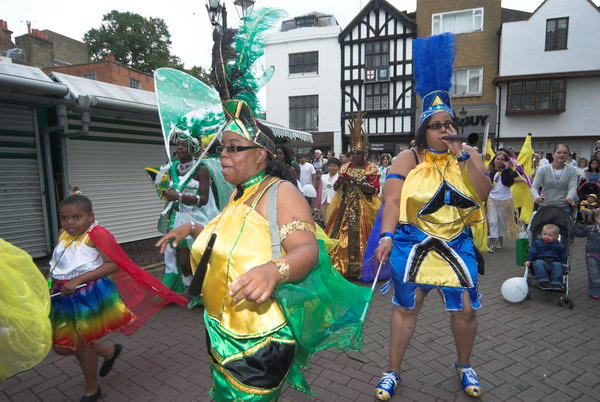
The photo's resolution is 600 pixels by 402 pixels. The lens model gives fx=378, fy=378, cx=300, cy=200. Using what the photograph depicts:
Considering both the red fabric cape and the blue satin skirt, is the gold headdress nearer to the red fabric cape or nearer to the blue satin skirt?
the blue satin skirt

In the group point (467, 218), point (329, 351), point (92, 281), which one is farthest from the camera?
point (329, 351)

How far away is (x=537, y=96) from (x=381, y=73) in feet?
27.6

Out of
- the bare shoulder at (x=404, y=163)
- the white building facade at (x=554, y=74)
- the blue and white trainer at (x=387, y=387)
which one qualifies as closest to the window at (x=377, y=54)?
the white building facade at (x=554, y=74)

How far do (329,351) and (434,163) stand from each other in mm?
2045

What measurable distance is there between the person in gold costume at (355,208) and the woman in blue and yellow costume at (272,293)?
3.97m

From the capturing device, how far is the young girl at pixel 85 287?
268 centimetres

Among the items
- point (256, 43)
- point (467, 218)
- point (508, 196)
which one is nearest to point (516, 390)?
point (467, 218)

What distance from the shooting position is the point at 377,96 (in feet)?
75.4

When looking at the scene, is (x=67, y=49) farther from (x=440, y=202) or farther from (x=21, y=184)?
(x=440, y=202)

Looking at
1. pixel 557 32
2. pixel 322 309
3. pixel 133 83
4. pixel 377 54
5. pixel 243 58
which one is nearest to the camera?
pixel 322 309

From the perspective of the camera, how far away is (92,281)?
2.81 metres

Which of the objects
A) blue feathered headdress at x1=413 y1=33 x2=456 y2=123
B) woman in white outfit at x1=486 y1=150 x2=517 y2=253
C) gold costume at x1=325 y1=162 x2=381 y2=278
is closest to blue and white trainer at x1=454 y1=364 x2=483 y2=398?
blue feathered headdress at x1=413 y1=33 x2=456 y2=123

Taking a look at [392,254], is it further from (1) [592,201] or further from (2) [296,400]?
(1) [592,201]

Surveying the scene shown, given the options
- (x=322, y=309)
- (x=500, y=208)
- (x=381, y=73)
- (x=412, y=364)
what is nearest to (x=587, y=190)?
(x=500, y=208)
